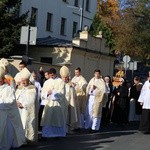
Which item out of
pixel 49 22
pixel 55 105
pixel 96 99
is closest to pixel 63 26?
pixel 49 22

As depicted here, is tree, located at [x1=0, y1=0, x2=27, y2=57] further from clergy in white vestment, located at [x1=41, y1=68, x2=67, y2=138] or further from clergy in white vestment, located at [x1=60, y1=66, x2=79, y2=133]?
clergy in white vestment, located at [x1=41, y1=68, x2=67, y2=138]

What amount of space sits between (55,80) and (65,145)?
198cm

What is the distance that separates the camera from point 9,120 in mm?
11188

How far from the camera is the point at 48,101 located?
13.9m

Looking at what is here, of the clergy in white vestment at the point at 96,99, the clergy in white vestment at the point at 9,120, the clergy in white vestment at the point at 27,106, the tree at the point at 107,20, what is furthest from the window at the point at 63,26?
the clergy in white vestment at the point at 9,120

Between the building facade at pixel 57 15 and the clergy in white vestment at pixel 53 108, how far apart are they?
90.8 feet

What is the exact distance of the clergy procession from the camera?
36.8 feet

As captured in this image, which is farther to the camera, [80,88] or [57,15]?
[57,15]

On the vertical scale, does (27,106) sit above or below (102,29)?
below

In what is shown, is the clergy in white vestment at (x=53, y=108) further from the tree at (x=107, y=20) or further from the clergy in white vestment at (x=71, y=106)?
the tree at (x=107, y=20)

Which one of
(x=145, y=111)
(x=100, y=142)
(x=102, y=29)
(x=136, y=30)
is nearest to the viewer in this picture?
(x=100, y=142)

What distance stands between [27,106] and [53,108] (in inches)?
62.5

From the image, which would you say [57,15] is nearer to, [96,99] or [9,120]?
[96,99]

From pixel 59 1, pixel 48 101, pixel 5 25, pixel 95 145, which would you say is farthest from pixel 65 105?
pixel 59 1
